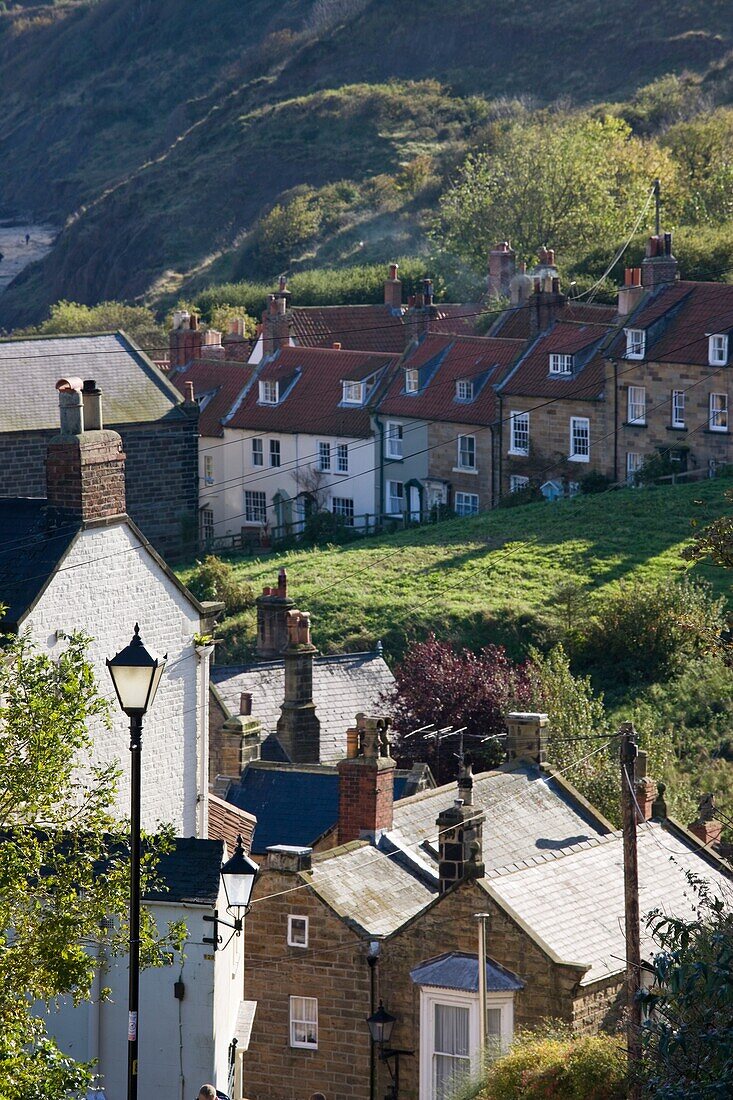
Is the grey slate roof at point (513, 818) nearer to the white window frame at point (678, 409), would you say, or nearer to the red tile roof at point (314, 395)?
the white window frame at point (678, 409)

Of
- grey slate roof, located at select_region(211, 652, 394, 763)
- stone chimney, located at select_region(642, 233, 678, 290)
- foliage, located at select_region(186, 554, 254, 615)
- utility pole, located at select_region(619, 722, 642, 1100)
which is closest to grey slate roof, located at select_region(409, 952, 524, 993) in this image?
utility pole, located at select_region(619, 722, 642, 1100)

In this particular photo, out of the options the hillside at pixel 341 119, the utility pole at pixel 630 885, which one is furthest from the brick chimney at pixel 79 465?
the hillside at pixel 341 119

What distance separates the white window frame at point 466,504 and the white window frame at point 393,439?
259cm

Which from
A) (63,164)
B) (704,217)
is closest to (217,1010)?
(704,217)

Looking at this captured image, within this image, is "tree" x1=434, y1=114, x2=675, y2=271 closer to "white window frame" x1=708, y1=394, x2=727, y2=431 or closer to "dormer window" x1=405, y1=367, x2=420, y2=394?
"dormer window" x1=405, y1=367, x2=420, y2=394

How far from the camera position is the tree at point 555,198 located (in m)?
89.9

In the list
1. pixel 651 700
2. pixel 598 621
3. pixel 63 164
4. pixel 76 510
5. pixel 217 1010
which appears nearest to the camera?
pixel 217 1010

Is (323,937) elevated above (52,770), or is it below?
below

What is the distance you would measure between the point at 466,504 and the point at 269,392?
10204 mm

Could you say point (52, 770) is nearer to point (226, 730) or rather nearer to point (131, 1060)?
point (131, 1060)

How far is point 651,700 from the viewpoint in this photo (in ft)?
152

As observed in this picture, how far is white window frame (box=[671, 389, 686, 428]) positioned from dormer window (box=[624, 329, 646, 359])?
1.72 m

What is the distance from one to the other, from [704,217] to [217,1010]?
70227mm

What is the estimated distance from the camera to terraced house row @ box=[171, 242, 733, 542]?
60.2 metres
